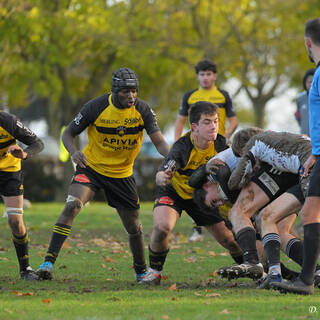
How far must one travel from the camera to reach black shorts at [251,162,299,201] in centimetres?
750

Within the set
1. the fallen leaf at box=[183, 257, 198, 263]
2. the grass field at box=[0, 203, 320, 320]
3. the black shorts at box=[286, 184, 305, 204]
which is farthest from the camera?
the fallen leaf at box=[183, 257, 198, 263]

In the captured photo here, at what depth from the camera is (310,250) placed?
668cm

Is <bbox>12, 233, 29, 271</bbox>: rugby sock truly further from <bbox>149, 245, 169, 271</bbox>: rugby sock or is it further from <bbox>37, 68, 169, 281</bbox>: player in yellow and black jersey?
<bbox>149, 245, 169, 271</bbox>: rugby sock

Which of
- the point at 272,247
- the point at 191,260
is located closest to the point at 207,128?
the point at 272,247

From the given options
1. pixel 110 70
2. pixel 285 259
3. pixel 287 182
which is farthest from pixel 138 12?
pixel 287 182

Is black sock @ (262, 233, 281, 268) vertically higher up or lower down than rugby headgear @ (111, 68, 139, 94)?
lower down

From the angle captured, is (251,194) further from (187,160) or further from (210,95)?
(210,95)

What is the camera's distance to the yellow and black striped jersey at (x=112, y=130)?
803 cm

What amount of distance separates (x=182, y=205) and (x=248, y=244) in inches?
38.2

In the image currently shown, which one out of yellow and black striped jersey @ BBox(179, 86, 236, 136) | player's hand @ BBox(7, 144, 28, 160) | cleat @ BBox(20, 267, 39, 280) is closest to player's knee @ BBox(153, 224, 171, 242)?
cleat @ BBox(20, 267, 39, 280)

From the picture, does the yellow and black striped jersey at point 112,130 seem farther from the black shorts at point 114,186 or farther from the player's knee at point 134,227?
the player's knee at point 134,227

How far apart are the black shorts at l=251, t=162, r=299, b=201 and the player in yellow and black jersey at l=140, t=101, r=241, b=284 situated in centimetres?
68

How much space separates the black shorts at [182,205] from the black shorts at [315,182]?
60.5 inches

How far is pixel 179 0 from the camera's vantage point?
25.1m
